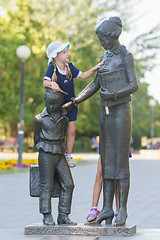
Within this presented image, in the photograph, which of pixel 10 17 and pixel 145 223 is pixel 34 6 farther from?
pixel 145 223

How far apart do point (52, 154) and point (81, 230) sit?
0.90 meters

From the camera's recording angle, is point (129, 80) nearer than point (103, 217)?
Yes

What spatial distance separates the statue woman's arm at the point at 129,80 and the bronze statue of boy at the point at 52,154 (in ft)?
2.24

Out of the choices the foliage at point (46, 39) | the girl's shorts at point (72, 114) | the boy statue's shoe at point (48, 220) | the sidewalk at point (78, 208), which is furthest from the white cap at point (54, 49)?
the foliage at point (46, 39)

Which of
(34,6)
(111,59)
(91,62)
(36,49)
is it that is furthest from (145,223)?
(34,6)

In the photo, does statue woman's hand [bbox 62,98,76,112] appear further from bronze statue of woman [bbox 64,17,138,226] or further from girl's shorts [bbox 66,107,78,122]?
bronze statue of woman [bbox 64,17,138,226]

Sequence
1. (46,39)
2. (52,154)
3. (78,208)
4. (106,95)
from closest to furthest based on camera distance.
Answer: (106,95) < (52,154) < (78,208) < (46,39)

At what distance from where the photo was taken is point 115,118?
6566 millimetres

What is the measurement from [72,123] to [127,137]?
2.28 feet

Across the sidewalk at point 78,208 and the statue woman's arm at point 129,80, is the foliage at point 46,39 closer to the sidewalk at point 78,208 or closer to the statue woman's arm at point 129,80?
the sidewalk at point 78,208

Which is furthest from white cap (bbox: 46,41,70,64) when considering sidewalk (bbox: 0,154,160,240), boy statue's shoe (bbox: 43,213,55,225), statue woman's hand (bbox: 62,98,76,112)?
sidewalk (bbox: 0,154,160,240)

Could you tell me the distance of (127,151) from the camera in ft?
21.6

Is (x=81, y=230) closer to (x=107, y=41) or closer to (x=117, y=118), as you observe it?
(x=117, y=118)

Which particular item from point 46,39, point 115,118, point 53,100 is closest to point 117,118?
point 115,118
